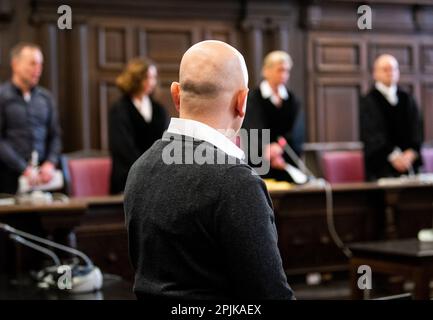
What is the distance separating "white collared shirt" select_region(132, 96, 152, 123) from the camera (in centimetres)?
544

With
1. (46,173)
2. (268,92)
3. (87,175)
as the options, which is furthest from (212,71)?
(268,92)

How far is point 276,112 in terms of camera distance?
5.96 metres

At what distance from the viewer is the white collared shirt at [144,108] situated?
17.9 feet

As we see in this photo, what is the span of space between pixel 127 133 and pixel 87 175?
1.65ft

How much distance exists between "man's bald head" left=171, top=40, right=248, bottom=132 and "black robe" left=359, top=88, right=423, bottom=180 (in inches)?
186

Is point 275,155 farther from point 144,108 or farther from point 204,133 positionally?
point 204,133

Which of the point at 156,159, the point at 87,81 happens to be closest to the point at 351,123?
the point at 87,81

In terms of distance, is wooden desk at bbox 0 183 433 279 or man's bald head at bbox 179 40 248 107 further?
wooden desk at bbox 0 183 433 279
